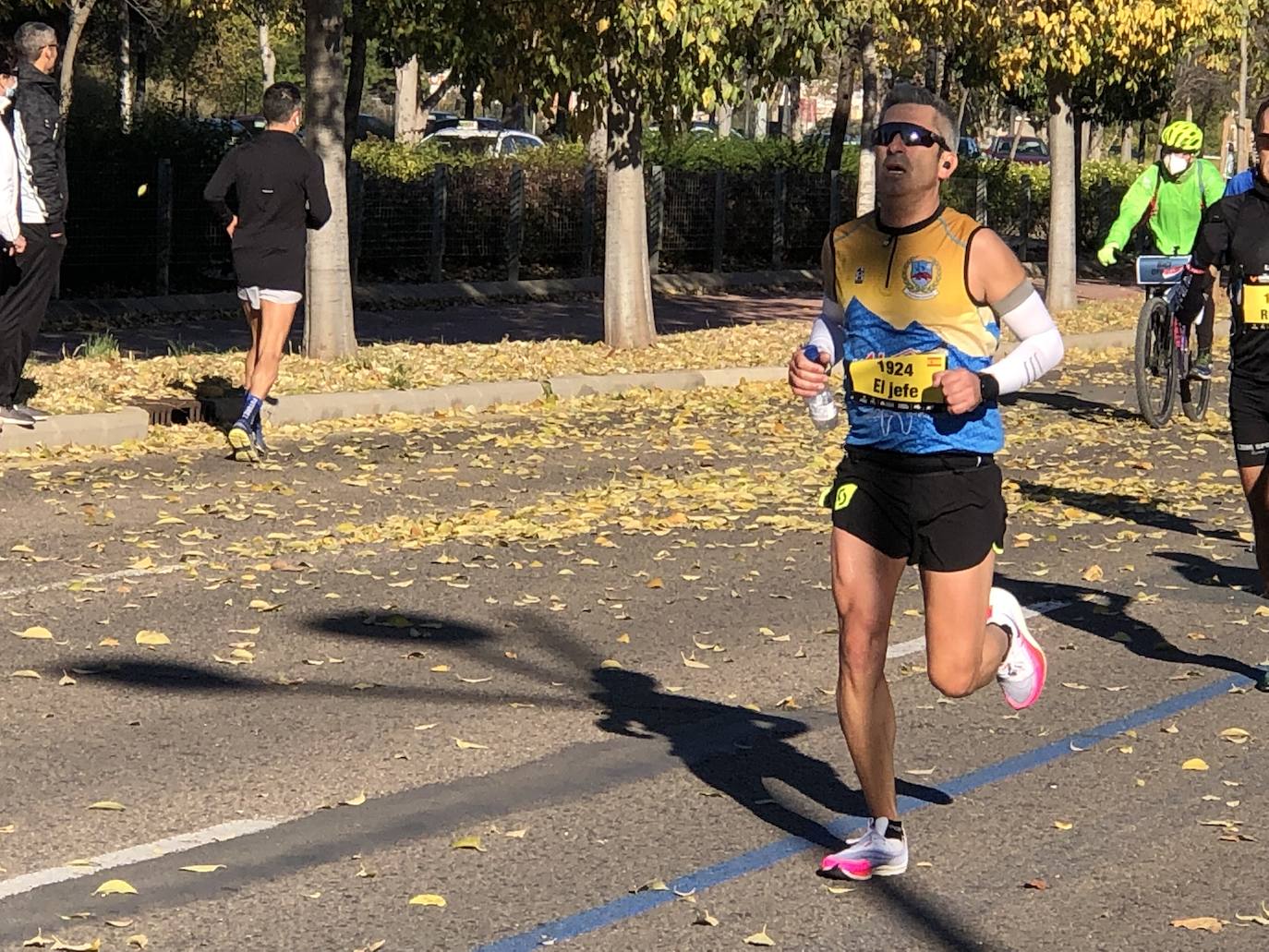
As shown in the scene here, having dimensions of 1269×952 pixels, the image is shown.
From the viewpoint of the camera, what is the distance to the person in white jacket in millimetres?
12289

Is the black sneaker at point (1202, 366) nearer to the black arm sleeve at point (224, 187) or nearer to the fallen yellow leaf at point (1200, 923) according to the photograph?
the black arm sleeve at point (224, 187)

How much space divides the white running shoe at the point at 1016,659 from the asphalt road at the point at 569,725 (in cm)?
39

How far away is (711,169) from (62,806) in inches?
1082

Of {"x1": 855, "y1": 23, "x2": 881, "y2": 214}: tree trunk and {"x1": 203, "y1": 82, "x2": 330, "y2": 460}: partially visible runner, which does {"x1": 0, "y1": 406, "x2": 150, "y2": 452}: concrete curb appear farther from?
{"x1": 855, "y1": 23, "x2": 881, "y2": 214}: tree trunk

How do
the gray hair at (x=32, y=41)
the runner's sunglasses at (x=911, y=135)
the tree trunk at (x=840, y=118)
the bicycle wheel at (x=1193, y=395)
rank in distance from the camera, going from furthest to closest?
the tree trunk at (x=840, y=118)
the bicycle wheel at (x=1193, y=395)
the gray hair at (x=32, y=41)
the runner's sunglasses at (x=911, y=135)

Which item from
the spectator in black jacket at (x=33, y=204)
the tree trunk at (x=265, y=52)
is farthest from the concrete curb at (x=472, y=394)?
the tree trunk at (x=265, y=52)

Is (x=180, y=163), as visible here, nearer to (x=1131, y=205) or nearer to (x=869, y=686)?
(x=1131, y=205)

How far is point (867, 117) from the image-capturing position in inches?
1491

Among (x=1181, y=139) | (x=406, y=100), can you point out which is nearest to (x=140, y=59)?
(x=406, y=100)

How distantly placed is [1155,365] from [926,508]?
33.6ft

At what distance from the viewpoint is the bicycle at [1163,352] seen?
48.7ft

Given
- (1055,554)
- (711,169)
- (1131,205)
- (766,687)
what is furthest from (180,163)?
(766,687)

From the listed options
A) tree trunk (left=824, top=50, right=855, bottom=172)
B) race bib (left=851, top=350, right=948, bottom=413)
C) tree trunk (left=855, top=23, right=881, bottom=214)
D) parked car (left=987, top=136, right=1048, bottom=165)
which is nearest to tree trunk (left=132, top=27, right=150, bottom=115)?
tree trunk (left=824, top=50, right=855, bottom=172)

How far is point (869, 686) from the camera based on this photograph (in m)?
5.64
